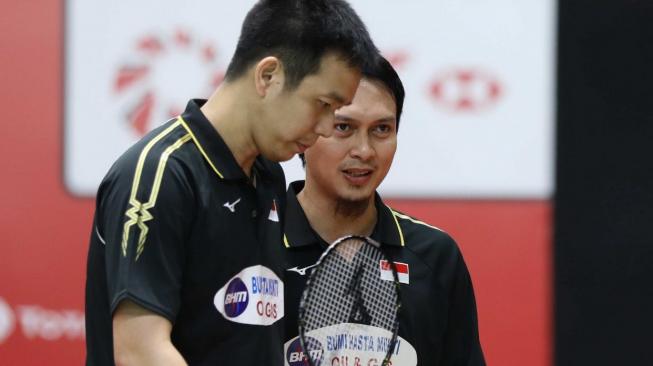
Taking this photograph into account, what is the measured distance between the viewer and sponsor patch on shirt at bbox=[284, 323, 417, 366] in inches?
64.2

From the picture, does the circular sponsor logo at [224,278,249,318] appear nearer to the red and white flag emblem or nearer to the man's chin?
the red and white flag emblem

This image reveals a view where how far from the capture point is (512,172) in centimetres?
222

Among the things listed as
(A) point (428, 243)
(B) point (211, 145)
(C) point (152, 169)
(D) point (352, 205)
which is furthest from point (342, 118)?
(C) point (152, 169)

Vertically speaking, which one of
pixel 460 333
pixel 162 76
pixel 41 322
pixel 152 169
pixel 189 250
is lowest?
pixel 41 322

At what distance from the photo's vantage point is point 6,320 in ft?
7.66

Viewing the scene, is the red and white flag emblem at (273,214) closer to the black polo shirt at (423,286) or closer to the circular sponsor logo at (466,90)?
the black polo shirt at (423,286)

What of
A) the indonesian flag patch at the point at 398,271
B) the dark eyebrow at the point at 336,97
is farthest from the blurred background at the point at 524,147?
the dark eyebrow at the point at 336,97

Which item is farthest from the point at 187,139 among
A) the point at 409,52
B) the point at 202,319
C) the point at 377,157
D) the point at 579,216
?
the point at 579,216

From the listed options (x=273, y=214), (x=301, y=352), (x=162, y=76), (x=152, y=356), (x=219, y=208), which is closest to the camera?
(x=152, y=356)

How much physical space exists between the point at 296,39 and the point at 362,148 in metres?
0.44

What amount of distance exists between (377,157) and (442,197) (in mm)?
470

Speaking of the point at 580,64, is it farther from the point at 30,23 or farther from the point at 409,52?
the point at 30,23

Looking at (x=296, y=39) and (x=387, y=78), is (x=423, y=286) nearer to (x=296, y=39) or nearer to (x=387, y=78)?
(x=387, y=78)

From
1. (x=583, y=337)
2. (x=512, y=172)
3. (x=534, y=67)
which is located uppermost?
(x=534, y=67)
